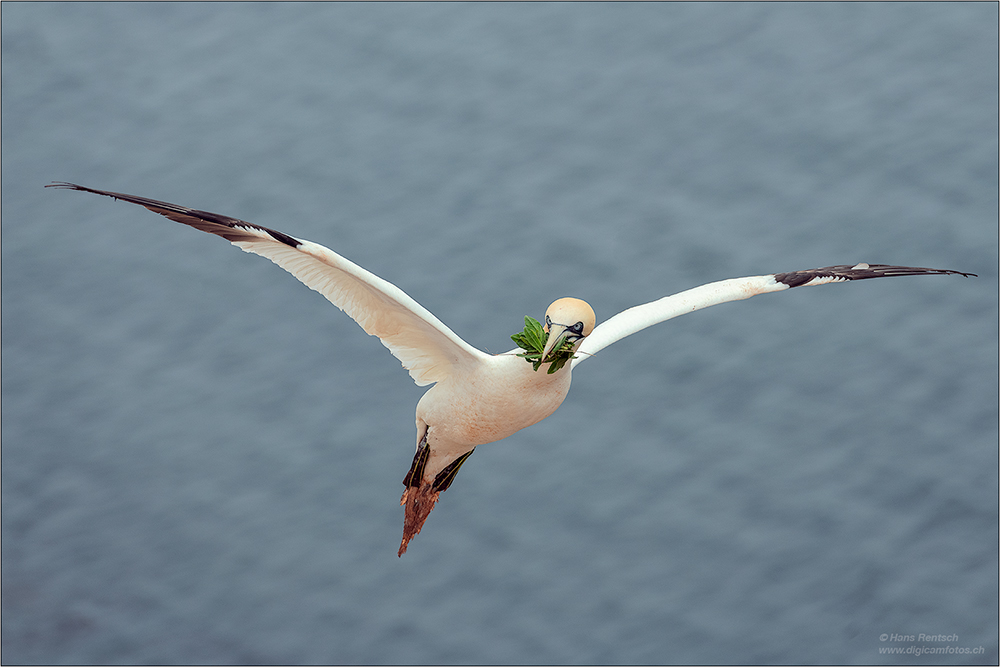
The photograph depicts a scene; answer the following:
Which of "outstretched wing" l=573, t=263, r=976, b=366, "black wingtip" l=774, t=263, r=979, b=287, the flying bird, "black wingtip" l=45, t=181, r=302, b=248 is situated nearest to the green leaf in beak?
the flying bird

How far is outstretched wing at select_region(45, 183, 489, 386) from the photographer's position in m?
3.50

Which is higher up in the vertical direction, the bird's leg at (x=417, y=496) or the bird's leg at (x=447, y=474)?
the bird's leg at (x=447, y=474)

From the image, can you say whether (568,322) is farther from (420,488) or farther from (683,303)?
(420,488)

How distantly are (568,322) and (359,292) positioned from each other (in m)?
0.81

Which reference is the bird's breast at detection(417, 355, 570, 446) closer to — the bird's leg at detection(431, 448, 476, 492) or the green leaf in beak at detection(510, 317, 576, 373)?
the green leaf in beak at detection(510, 317, 576, 373)

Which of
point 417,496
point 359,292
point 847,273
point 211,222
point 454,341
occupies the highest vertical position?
point 847,273

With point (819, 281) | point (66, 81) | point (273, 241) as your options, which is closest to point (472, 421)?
point (273, 241)

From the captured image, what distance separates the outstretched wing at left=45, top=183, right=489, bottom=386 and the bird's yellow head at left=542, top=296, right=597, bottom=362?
321mm

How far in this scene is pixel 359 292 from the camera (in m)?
4.04

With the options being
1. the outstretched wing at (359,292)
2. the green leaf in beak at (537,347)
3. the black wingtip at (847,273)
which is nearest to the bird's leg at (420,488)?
the outstretched wing at (359,292)

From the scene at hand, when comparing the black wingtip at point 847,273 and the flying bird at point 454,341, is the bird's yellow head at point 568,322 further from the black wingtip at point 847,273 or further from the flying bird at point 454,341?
the black wingtip at point 847,273

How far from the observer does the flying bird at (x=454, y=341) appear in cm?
362

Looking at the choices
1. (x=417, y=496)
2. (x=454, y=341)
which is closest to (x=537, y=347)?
(x=454, y=341)

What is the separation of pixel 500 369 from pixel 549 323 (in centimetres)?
32
